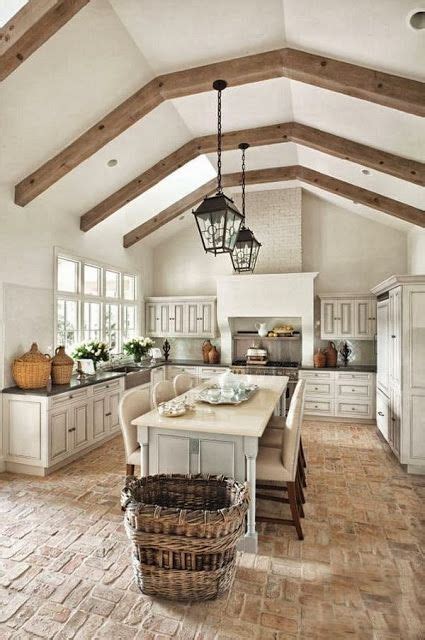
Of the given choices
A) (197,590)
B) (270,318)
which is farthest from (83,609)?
(270,318)

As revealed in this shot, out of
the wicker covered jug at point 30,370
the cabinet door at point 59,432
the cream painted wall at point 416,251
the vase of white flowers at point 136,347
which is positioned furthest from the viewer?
the vase of white flowers at point 136,347

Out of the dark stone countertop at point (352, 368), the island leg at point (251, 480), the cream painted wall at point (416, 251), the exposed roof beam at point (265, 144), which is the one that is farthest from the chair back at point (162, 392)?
the cream painted wall at point (416, 251)

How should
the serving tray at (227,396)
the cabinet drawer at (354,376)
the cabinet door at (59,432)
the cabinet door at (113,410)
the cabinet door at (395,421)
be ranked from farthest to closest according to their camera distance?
the cabinet drawer at (354,376) < the cabinet door at (113,410) < the cabinet door at (395,421) < the cabinet door at (59,432) < the serving tray at (227,396)

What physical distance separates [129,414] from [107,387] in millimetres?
1890

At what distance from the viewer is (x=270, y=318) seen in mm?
7020

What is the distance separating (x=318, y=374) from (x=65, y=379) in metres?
3.88

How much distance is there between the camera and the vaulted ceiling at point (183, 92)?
271 cm

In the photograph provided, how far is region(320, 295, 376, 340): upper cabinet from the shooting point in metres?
6.17

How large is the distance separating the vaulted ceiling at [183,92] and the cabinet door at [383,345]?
139cm

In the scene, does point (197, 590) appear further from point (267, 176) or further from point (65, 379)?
point (267, 176)

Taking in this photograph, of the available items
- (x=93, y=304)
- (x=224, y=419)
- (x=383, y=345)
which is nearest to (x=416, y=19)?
(x=224, y=419)

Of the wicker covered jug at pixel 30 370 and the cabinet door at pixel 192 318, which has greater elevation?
the cabinet door at pixel 192 318

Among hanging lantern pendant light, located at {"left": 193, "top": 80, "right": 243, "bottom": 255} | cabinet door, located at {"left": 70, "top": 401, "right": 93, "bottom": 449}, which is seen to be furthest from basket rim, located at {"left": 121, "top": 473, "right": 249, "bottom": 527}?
cabinet door, located at {"left": 70, "top": 401, "right": 93, "bottom": 449}

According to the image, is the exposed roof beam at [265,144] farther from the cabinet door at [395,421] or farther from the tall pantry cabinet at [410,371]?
the cabinet door at [395,421]
